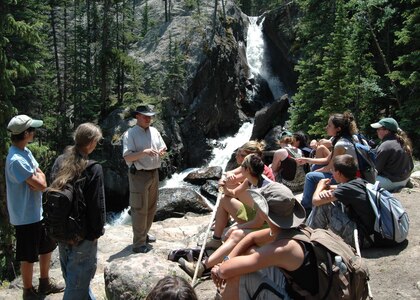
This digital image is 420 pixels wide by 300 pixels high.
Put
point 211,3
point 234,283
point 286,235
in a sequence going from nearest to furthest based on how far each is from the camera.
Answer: point 286,235 → point 234,283 → point 211,3

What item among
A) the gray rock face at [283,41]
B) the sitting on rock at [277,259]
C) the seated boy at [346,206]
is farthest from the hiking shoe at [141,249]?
the gray rock face at [283,41]

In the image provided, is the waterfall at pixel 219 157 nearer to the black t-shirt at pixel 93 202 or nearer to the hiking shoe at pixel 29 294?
the hiking shoe at pixel 29 294

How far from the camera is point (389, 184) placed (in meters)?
7.91

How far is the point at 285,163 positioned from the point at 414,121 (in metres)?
9.65

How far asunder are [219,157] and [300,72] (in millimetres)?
8713

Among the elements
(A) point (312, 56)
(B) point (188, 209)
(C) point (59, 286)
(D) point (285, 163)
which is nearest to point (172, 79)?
(A) point (312, 56)

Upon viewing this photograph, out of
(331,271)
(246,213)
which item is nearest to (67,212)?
(246,213)

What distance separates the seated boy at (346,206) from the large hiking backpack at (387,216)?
0.07 m

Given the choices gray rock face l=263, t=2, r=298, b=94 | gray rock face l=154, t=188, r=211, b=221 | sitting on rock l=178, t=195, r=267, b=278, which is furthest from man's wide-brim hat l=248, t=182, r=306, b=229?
gray rock face l=263, t=2, r=298, b=94

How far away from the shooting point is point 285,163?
7605 millimetres

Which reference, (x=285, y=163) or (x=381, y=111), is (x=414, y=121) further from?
(x=285, y=163)

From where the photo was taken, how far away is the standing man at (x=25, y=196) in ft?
15.7

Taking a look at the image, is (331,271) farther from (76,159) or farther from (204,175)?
(204,175)

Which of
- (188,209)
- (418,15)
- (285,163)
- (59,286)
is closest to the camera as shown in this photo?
(59,286)
